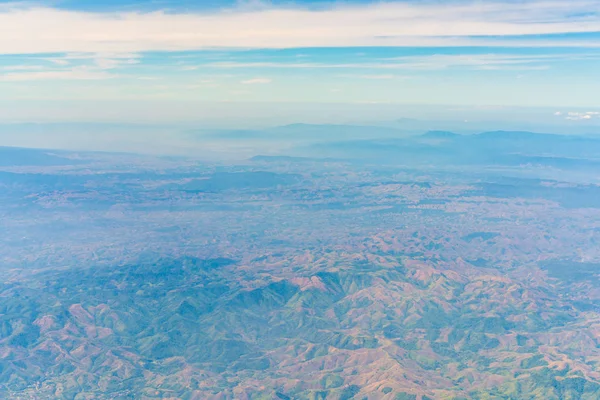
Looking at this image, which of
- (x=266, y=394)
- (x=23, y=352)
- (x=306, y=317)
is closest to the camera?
(x=266, y=394)

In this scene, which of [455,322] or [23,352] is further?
[455,322]

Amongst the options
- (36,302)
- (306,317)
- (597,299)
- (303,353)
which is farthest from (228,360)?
(597,299)

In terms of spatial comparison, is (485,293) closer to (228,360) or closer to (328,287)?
(328,287)

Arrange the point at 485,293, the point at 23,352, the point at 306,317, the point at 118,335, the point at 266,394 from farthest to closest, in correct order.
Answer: the point at 485,293 → the point at 306,317 → the point at 118,335 → the point at 23,352 → the point at 266,394

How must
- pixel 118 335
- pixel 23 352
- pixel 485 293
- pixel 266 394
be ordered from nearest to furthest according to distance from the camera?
pixel 266 394, pixel 23 352, pixel 118 335, pixel 485 293

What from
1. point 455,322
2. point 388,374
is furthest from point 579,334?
point 388,374

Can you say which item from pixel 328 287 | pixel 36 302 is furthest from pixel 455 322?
pixel 36 302

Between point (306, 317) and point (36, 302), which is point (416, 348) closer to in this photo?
point (306, 317)

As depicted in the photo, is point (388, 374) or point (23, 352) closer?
point (388, 374)

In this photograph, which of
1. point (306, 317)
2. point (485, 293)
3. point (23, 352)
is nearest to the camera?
point (23, 352)
